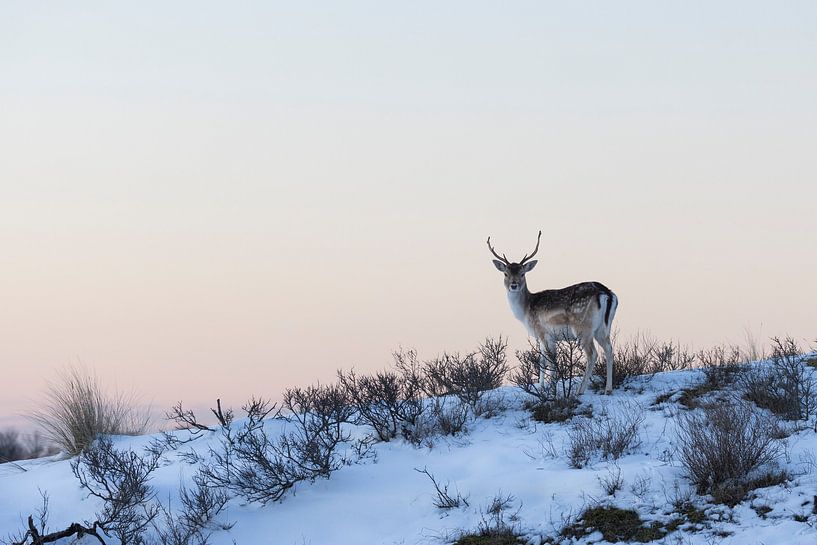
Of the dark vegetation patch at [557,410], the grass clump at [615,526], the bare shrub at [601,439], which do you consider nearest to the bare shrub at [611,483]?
the grass clump at [615,526]

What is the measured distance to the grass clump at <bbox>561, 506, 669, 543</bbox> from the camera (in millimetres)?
9023

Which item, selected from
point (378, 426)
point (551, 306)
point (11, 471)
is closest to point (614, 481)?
point (378, 426)

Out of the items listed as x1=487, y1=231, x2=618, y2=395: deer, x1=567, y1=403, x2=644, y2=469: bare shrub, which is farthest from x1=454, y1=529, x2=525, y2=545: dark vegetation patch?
x1=487, y1=231, x2=618, y2=395: deer

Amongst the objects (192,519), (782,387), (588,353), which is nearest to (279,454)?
(192,519)

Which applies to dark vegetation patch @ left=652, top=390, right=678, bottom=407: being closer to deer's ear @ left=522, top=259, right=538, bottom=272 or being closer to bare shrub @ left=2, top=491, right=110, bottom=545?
deer's ear @ left=522, top=259, right=538, bottom=272

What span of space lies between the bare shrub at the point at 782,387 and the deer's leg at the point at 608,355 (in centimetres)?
177

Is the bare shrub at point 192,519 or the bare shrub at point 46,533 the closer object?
the bare shrub at point 46,533

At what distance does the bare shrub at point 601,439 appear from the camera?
1105 cm

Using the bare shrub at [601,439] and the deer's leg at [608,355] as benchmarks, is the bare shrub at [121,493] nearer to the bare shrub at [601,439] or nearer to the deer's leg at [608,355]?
the bare shrub at [601,439]

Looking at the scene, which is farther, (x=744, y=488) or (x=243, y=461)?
(x=243, y=461)

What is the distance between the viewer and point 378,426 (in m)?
13.0

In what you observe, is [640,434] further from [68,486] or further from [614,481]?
[68,486]

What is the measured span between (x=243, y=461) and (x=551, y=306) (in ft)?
17.4

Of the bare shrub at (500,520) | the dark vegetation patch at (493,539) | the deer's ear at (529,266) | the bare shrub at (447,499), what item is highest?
the deer's ear at (529,266)
